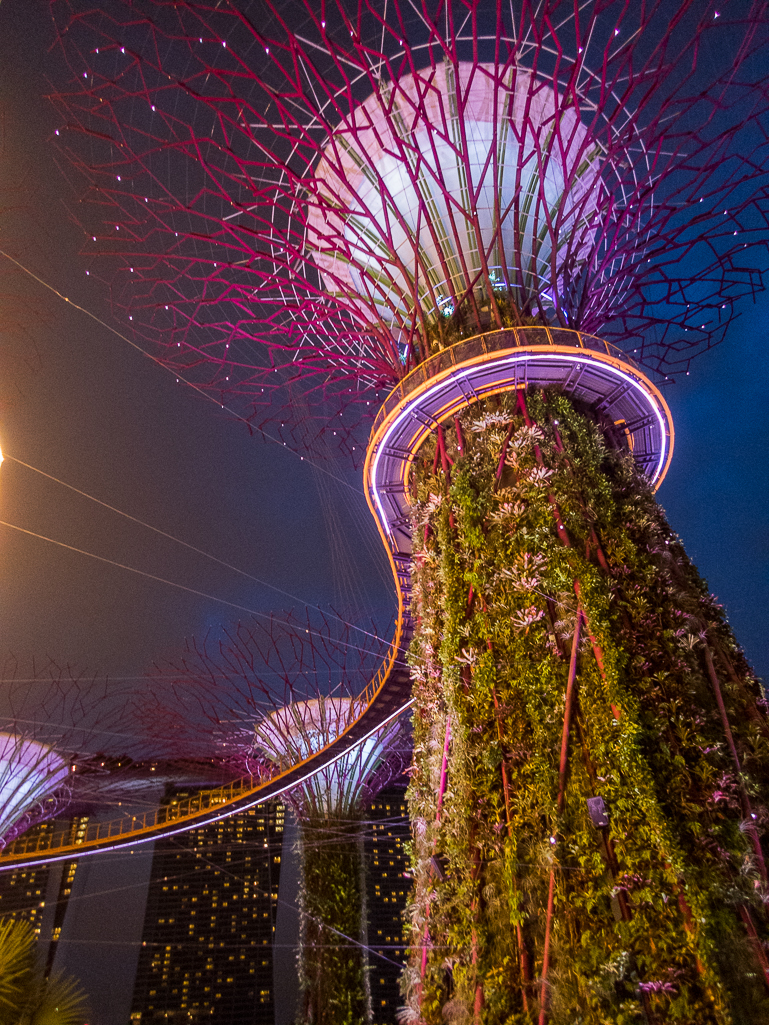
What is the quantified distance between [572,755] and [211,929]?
2534 inches

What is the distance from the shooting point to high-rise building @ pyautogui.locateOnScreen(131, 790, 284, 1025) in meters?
53.8

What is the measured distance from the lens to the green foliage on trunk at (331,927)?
20609 millimetres

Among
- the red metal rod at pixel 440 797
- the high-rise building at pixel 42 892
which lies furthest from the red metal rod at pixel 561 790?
the high-rise building at pixel 42 892

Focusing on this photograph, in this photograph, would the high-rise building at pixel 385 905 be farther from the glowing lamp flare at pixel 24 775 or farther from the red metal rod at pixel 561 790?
the red metal rod at pixel 561 790

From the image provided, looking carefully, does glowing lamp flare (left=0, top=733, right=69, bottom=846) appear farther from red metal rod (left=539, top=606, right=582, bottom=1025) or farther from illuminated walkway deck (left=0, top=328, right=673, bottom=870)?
red metal rod (left=539, top=606, right=582, bottom=1025)

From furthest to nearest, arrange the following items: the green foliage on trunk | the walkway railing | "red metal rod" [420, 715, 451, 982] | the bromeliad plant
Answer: the green foliage on trunk < the walkway railing < "red metal rod" [420, 715, 451, 982] < the bromeliad plant

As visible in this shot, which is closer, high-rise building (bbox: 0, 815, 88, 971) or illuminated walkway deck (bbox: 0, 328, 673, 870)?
illuminated walkway deck (bbox: 0, 328, 673, 870)

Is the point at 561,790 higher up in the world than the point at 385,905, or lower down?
higher up

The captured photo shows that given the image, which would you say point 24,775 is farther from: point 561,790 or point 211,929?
point 211,929

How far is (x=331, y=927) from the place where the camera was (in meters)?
21.5

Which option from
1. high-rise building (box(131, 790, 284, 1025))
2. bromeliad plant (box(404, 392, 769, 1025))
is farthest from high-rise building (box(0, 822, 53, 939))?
bromeliad plant (box(404, 392, 769, 1025))

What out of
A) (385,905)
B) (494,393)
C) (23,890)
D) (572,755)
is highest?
(494,393)

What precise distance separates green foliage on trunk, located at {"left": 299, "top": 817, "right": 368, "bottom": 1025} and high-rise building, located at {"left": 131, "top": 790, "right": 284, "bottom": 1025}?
1240 inches

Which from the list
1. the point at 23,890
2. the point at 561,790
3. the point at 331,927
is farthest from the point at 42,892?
the point at 561,790
